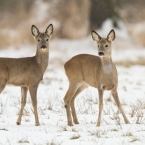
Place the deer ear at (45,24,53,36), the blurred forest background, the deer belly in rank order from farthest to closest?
the blurred forest background, the deer ear at (45,24,53,36), the deer belly

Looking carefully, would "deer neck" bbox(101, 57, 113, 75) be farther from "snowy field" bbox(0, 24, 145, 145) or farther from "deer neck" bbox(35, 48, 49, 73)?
"deer neck" bbox(35, 48, 49, 73)

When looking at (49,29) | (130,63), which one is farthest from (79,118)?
(130,63)

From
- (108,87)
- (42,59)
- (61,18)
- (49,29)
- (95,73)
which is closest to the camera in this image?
(108,87)

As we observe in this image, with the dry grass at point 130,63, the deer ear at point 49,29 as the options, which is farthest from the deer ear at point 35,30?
the dry grass at point 130,63

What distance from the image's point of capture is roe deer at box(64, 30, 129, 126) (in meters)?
8.38

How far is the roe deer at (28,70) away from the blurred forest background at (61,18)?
15.7 metres

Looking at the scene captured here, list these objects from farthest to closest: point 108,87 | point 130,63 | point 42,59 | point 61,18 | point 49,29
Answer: point 61,18, point 130,63, point 49,29, point 42,59, point 108,87

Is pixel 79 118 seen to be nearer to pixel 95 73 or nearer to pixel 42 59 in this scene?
pixel 95 73

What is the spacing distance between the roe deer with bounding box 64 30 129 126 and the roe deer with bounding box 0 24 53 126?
53 cm

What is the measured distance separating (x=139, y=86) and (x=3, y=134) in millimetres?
6746

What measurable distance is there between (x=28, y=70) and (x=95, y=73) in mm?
1097

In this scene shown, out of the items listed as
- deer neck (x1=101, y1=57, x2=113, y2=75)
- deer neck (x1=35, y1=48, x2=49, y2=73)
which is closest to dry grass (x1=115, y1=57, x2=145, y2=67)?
deer neck (x1=35, y1=48, x2=49, y2=73)

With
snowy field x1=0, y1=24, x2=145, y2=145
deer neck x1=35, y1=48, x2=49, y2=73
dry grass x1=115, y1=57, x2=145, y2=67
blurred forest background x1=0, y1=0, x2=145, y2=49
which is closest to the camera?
snowy field x1=0, y1=24, x2=145, y2=145

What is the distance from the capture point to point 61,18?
29.1 metres
